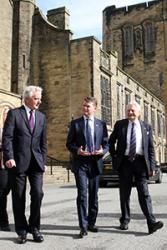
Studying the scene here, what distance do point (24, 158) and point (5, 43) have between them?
25066 mm

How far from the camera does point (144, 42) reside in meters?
56.1

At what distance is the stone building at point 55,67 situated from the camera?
97.7 ft

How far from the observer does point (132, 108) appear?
6.54m

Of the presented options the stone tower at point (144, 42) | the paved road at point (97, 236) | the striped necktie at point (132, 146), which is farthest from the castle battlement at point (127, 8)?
the striped necktie at point (132, 146)

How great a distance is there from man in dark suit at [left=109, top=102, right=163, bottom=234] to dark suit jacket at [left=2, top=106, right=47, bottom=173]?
1.22 metres

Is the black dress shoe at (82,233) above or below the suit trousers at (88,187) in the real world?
below

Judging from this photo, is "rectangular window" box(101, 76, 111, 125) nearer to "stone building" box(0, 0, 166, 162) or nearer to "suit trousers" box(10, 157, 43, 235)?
"stone building" box(0, 0, 166, 162)

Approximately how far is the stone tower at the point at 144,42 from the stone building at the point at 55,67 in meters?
22.5

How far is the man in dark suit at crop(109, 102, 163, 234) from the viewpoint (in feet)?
20.7

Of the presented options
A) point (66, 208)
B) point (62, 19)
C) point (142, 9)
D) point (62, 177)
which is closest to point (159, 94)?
point (142, 9)

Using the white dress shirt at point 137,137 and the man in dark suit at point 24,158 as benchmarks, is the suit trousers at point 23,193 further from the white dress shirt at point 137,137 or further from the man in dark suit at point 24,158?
the white dress shirt at point 137,137

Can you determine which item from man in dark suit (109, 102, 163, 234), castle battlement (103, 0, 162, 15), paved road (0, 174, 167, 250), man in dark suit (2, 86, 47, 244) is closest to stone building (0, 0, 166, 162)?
paved road (0, 174, 167, 250)

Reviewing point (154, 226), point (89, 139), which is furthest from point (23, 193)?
point (154, 226)

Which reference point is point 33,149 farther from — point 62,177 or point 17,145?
point 62,177
